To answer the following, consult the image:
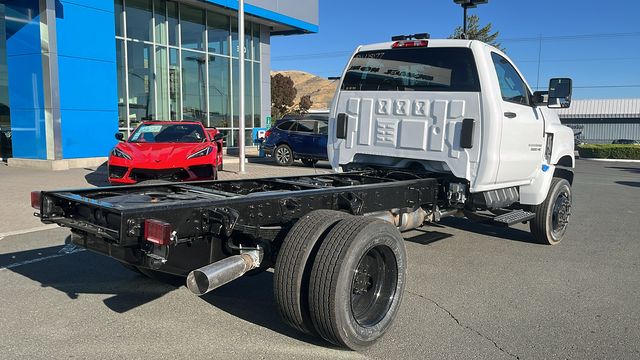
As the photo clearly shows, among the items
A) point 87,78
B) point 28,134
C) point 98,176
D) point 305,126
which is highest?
point 87,78

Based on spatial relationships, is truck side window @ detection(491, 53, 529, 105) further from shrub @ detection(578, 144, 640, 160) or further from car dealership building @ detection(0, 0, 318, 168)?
shrub @ detection(578, 144, 640, 160)

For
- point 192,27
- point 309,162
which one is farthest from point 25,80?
point 309,162

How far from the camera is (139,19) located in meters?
19.2

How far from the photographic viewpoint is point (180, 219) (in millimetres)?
3363

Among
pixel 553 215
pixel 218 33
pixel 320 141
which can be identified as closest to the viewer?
pixel 553 215

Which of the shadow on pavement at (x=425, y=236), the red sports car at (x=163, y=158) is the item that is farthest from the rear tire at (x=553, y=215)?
the red sports car at (x=163, y=158)

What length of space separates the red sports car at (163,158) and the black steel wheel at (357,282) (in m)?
6.62

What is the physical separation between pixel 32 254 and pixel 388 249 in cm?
457

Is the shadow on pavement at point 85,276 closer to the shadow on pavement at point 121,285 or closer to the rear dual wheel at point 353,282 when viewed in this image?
the shadow on pavement at point 121,285

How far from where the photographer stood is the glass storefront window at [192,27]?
21.1m

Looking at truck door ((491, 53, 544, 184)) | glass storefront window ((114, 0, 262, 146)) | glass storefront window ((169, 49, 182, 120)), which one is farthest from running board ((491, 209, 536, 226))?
glass storefront window ((169, 49, 182, 120))

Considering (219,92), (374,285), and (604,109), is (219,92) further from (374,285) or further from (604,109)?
(604,109)

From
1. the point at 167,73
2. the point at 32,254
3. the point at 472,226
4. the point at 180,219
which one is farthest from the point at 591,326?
the point at 167,73

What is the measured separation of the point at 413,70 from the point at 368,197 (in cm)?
227
